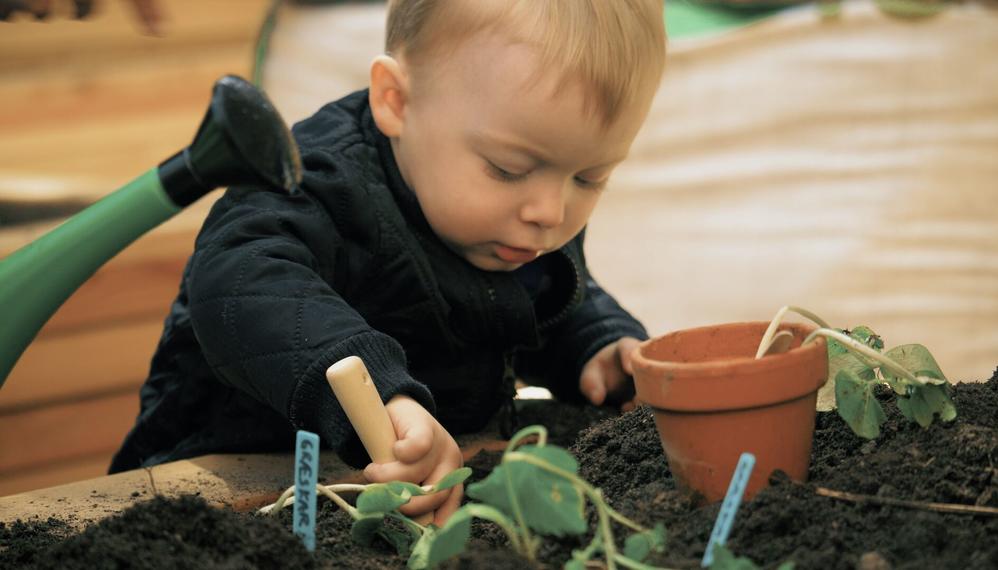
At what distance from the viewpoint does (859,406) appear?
2.68 ft

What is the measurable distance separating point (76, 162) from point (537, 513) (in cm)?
238

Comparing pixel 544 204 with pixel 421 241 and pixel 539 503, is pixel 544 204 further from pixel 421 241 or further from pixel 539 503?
pixel 539 503

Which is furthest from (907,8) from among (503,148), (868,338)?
(868,338)

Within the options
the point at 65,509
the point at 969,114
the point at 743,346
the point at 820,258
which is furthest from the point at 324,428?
the point at 969,114

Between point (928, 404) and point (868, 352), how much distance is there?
7cm

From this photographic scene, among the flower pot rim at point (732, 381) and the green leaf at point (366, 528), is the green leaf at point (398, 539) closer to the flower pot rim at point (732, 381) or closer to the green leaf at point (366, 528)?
the green leaf at point (366, 528)

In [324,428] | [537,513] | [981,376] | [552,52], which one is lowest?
[981,376]

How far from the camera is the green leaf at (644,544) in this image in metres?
0.67

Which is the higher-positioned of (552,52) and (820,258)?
(552,52)

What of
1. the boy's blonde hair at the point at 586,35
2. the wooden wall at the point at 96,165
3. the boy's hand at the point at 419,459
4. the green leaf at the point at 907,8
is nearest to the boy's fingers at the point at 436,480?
the boy's hand at the point at 419,459

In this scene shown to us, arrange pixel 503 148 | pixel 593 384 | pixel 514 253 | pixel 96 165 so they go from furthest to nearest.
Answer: pixel 96 165
pixel 593 384
pixel 514 253
pixel 503 148

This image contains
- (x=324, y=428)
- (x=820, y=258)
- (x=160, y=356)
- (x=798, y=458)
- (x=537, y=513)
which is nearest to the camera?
(x=537, y=513)

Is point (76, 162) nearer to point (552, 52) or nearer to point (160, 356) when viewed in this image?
point (160, 356)

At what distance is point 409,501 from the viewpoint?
87 cm
